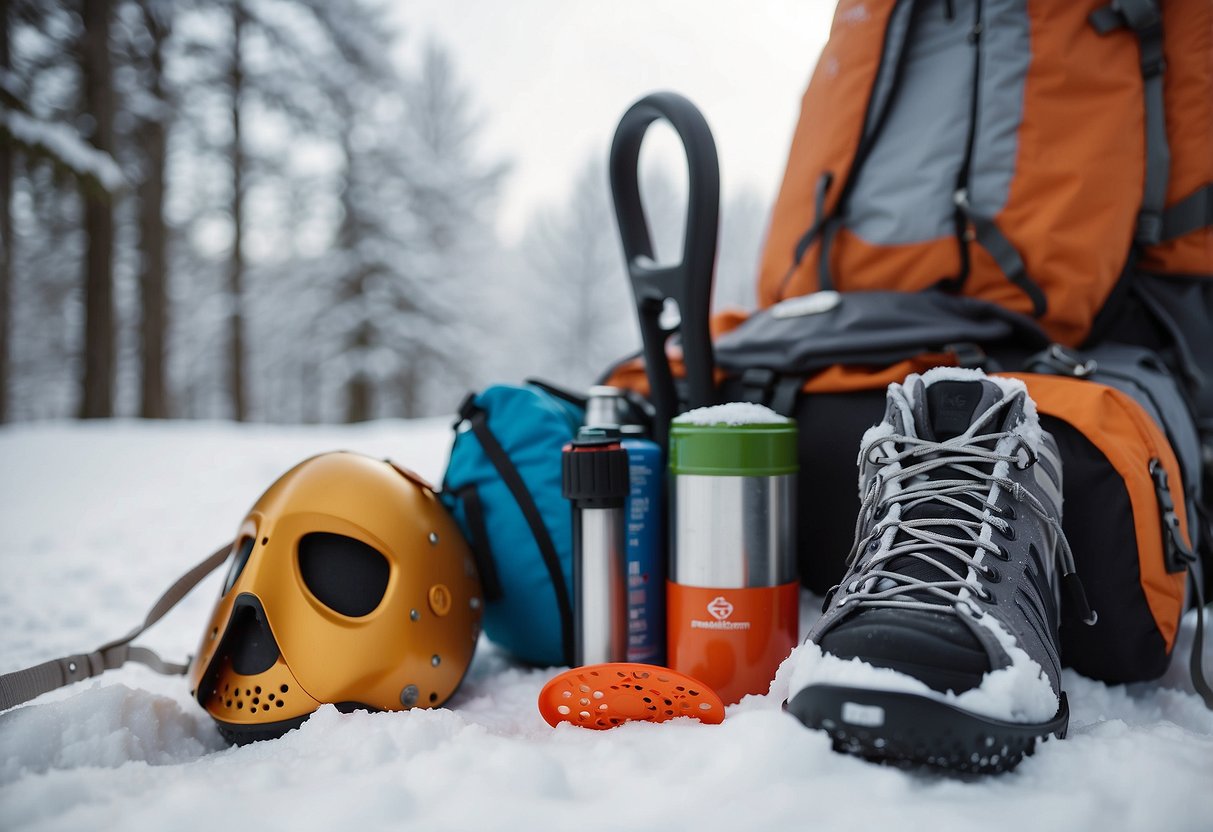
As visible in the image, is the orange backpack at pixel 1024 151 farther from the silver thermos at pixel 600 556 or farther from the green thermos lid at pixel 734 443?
the silver thermos at pixel 600 556

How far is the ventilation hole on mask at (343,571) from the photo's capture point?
93 cm

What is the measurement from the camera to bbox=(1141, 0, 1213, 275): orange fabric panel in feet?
3.77

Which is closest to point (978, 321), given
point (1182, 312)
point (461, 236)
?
point (1182, 312)

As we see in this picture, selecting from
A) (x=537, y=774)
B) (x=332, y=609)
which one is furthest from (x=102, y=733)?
(x=537, y=774)

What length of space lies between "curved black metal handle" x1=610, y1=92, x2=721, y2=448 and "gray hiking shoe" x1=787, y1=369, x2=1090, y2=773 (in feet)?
0.96

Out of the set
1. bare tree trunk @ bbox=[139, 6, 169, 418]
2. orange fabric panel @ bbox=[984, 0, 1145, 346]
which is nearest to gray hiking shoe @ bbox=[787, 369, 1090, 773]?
orange fabric panel @ bbox=[984, 0, 1145, 346]

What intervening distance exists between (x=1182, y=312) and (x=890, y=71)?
0.68 m

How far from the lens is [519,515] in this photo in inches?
44.6

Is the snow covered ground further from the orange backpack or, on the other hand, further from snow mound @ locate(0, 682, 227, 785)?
the orange backpack

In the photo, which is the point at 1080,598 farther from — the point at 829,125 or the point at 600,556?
the point at 829,125

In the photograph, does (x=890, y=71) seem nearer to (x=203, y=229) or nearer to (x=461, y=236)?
(x=461, y=236)

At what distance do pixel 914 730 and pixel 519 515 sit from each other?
26.5 inches

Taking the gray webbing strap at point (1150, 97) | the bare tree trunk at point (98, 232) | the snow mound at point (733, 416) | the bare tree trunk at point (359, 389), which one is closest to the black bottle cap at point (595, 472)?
the snow mound at point (733, 416)

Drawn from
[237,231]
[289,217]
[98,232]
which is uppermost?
[289,217]
